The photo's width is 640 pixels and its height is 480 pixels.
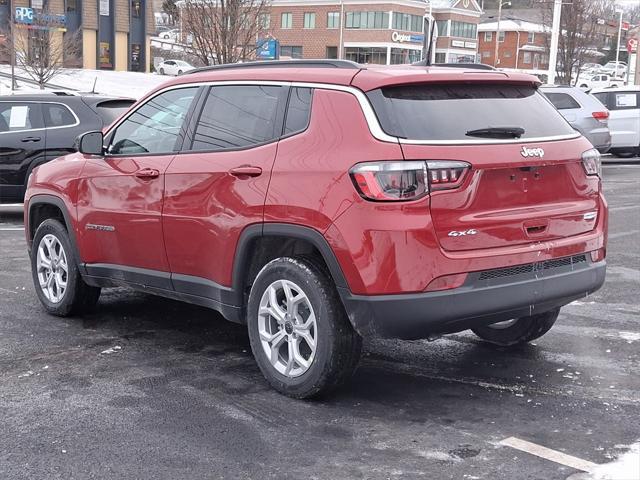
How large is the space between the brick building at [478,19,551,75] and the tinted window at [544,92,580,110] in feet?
311

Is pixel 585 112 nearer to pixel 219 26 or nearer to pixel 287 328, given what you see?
pixel 219 26

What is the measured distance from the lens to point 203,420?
455cm

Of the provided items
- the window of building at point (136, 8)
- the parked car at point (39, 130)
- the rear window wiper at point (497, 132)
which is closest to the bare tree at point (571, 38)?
the parked car at point (39, 130)

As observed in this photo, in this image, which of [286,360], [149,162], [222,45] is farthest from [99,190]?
[222,45]

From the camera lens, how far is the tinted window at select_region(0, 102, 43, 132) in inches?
461

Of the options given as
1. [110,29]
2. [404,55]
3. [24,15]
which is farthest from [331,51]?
[24,15]

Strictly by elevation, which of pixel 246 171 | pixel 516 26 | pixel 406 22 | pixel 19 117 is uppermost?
pixel 516 26

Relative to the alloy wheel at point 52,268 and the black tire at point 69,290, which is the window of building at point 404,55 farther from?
the black tire at point 69,290

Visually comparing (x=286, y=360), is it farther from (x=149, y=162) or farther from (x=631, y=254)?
(x=631, y=254)

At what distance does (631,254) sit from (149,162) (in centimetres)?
582

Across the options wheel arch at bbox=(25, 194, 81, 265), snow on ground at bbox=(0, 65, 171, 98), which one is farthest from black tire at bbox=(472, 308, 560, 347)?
snow on ground at bbox=(0, 65, 171, 98)

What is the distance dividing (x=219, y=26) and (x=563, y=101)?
26.5 feet

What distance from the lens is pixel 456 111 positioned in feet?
15.4

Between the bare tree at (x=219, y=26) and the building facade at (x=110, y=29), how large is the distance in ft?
141
